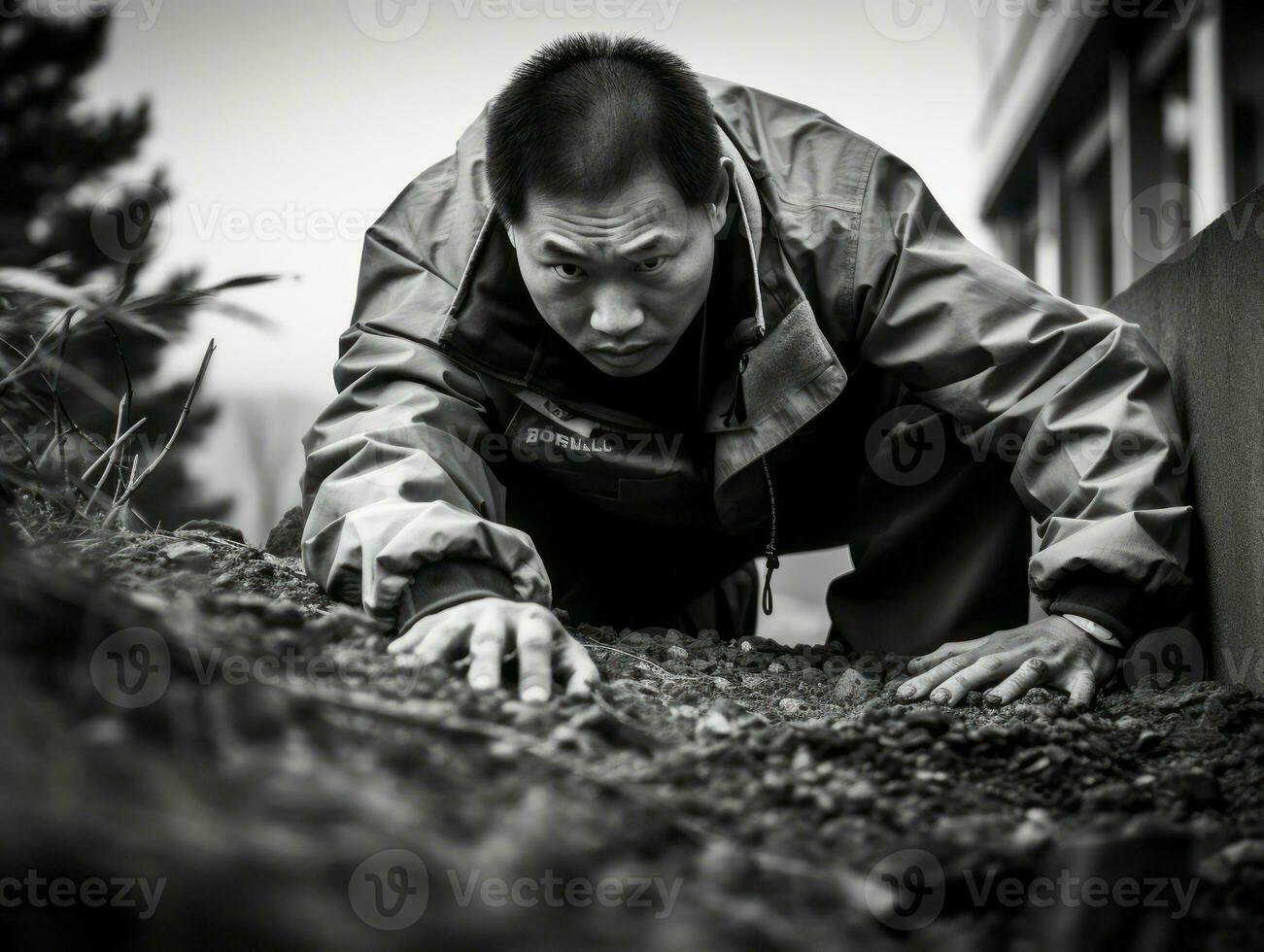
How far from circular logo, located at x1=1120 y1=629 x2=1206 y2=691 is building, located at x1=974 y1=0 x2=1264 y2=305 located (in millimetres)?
904

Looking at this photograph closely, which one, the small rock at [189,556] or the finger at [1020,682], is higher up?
the small rock at [189,556]

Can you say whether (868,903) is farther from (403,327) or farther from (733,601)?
(733,601)

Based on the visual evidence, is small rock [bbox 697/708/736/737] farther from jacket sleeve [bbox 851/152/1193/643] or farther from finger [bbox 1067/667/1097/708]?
jacket sleeve [bbox 851/152/1193/643]

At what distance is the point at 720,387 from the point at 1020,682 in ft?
3.04

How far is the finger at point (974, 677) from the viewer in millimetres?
1847

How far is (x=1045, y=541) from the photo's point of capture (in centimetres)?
215

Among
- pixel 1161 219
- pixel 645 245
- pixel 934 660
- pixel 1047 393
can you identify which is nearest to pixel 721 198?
pixel 645 245

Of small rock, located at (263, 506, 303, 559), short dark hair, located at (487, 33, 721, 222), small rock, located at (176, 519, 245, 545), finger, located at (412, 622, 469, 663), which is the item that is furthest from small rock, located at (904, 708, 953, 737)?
small rock, located at (263, 506, 303, 559)

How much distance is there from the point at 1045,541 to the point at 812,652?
21.6 inches

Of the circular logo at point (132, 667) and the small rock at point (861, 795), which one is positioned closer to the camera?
the circular logo at point (132, 667)

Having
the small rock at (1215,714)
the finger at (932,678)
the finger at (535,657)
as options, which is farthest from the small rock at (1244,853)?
the finger at (932,678)

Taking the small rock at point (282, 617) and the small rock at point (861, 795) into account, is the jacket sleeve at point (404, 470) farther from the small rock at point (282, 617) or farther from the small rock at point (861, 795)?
the small rock at point (861, 795)

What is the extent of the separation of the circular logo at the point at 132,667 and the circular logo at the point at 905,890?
0.54 meters

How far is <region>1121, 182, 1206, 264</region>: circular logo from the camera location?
5348 mm
